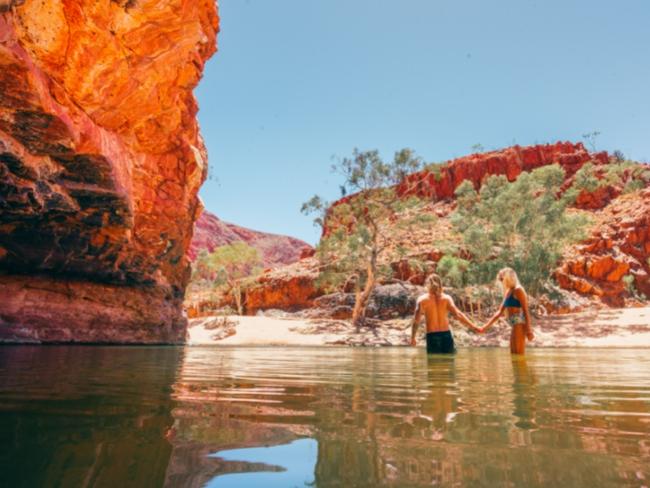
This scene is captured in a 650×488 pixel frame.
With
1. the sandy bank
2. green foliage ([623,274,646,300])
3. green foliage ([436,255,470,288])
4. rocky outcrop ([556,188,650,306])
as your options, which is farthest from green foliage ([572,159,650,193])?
the sandy bank

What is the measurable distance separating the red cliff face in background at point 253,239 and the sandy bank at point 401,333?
96.9m

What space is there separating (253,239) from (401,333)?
122390mm

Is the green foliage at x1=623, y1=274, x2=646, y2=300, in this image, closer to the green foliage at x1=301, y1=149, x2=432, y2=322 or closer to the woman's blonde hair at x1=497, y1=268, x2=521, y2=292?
the green foliage at x1=301, y1=149, x2=432, y2=322

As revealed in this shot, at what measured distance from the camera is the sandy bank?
781 inches

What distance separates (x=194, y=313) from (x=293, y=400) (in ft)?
171

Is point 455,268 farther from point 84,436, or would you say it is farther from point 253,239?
point 253,239

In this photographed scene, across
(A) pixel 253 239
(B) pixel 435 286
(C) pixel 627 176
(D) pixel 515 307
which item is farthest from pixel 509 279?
(A) pixel 253 239

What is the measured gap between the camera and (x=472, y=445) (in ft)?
4.83

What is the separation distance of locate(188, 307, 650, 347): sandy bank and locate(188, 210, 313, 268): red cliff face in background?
318ft

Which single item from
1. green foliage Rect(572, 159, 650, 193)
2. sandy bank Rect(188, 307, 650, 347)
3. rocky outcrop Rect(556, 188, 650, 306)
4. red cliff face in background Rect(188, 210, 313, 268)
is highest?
red cliff face in background Rect(188, 210, 313, 268)

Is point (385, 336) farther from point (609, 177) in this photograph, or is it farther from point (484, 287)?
point (609, 177)

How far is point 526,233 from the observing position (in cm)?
2934

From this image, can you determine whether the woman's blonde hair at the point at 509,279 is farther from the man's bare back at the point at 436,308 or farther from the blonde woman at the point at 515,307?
the man's bare back at the point at 436,308

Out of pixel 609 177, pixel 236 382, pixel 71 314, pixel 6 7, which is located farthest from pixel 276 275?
pixel 236 382
